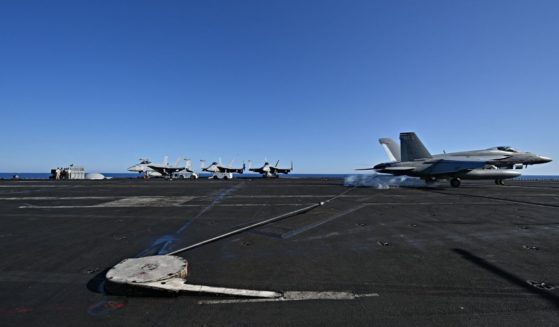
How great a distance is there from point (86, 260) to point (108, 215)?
571 cm

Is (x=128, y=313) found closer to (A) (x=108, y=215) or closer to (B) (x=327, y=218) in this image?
(B) (x=327, y=218)

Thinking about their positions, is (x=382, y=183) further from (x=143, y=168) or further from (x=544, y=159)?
(x=143, y=168)

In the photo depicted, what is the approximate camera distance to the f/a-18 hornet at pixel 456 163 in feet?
85.5

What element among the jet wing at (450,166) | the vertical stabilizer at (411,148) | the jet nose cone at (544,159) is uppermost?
the vertical stabilizer at (411,148)

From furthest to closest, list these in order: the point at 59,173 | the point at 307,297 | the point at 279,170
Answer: the point at 279,170 → the point at 59,173 → the point at 307,297

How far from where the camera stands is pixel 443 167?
26281mm

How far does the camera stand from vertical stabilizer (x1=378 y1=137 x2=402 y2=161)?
3078cm

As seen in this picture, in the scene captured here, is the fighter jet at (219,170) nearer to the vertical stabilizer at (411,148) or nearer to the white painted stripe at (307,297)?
the vertical stabilizer at (411,148)

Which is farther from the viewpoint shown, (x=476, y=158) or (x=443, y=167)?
(x=476, y=158)

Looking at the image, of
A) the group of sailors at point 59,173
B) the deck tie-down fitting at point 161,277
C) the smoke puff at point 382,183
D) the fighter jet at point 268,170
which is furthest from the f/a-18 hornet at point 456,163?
the group of sailors at point 59,173

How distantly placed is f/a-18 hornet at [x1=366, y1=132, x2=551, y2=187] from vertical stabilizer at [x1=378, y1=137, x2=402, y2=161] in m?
1.89

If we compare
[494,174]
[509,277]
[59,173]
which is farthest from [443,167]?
[59,173]

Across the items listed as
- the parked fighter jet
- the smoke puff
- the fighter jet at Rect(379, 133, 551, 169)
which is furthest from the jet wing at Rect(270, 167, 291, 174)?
the fighter jet at Rect(379, 133, 551, 169)

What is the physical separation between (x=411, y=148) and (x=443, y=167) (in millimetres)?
3764
